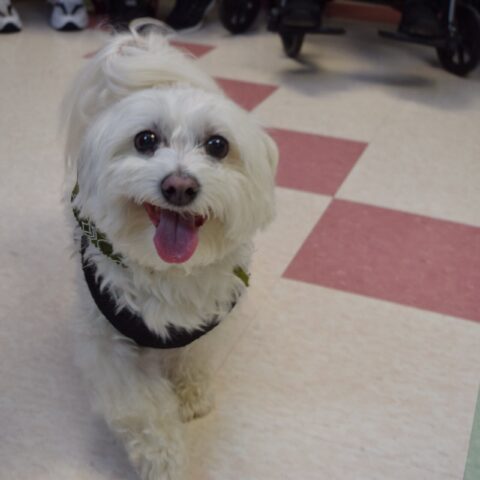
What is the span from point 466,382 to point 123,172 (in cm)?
66

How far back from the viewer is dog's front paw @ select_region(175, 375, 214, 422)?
0.98 m

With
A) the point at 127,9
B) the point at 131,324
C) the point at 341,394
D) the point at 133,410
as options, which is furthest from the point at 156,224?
the point at 127,9

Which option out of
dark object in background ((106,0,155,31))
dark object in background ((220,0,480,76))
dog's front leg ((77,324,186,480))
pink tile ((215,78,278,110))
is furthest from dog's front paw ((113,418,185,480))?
dark object in background ((106,0,155,31))

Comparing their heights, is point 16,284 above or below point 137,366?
below

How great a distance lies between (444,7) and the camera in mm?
2221

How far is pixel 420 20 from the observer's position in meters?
2.18

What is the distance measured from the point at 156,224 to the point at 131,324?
162mm


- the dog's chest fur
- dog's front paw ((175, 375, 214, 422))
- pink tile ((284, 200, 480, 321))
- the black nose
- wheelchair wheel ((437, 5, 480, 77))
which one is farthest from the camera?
wheelchair wheel ((437, 5, 480, 77))

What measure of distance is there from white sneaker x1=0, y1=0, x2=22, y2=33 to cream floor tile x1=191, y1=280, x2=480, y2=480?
193 centimetres

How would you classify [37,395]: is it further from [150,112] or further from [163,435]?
[150,112]

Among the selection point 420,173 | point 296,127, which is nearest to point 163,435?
point 420,173

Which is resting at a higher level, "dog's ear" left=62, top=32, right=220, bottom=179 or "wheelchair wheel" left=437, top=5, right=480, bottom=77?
"dog's ear" left=62, top=32, right=220, bottom=179

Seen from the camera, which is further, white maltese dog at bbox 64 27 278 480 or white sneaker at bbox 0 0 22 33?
white sneaker at bbox 0 0 22 33

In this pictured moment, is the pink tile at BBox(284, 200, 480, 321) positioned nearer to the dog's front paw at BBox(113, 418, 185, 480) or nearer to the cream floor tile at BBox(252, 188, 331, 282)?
the cream floor tile at BBox(252, 188, 331, 282)
